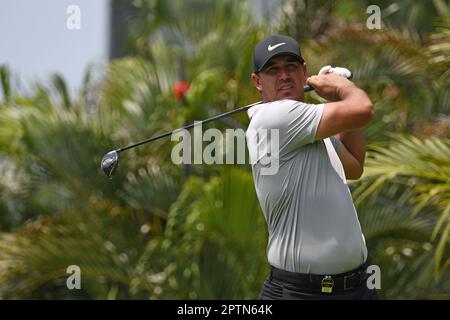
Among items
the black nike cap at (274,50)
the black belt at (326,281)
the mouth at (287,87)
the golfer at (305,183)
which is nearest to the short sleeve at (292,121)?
the golfer at (305,183)

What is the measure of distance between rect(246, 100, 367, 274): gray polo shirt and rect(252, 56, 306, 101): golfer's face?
97mm

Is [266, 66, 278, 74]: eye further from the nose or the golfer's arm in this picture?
the golfer's arm

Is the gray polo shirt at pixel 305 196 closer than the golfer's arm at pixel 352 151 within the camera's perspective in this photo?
Yes

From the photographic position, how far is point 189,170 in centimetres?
734

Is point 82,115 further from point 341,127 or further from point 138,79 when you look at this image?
point 341,127

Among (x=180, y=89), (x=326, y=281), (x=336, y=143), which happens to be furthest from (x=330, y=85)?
(x=180, y=89)

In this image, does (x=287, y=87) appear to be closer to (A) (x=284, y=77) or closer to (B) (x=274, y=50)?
(A) (x=284, y=77)

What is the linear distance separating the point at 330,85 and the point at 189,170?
12.9ft

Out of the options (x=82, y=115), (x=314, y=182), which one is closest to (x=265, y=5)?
(x=82, y=115)

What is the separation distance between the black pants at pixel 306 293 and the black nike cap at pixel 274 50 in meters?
0.89

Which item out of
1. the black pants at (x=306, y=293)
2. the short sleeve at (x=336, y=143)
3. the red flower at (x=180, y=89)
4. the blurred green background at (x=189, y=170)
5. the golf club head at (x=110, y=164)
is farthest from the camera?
the red flower at (x=180, y=89)

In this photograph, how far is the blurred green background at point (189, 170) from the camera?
6.40 meters

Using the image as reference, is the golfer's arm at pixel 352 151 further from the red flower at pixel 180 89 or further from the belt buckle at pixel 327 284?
the red flower at pixel 180 89
